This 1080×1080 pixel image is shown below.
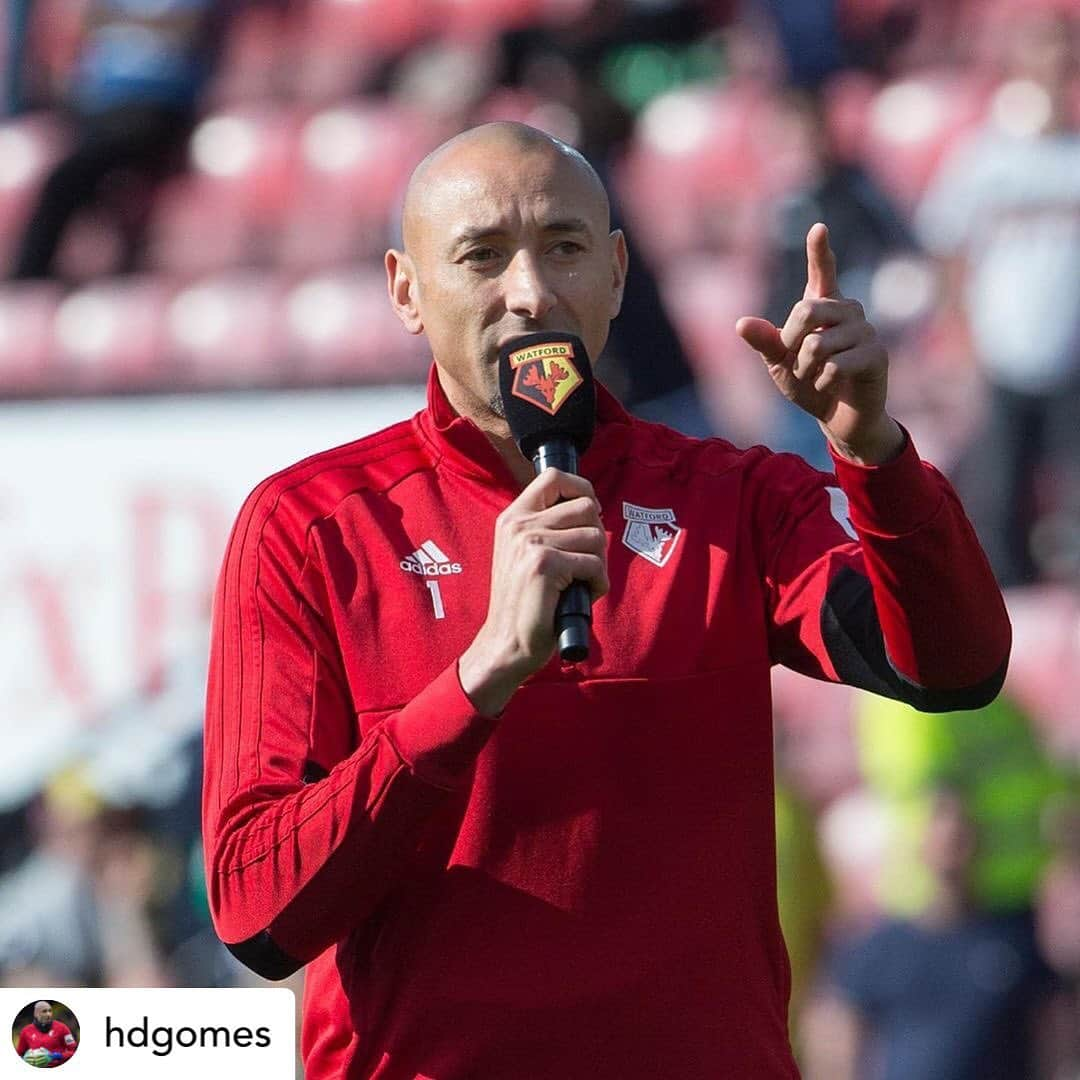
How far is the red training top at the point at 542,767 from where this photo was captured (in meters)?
1.78

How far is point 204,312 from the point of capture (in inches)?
209

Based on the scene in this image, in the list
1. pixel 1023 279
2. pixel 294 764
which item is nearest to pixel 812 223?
pixel 1023 279

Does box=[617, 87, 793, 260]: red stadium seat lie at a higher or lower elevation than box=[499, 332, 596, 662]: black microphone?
higher

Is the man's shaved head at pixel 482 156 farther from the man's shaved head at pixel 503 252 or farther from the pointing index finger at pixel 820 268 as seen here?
the pointing index finger at pixel 820 268

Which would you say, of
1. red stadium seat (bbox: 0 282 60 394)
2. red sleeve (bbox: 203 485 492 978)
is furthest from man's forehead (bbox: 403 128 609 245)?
red stadium seat (bbox: 0 282 60 394)

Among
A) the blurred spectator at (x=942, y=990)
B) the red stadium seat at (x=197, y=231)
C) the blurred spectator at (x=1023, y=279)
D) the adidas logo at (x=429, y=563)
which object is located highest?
the red stadium seat at (x=197, y=231)

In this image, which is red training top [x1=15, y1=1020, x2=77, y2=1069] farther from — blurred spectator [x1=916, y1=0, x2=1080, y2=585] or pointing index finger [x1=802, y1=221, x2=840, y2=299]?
blurred spectator [x1=916, y1=0, x2=1080, y2=585]

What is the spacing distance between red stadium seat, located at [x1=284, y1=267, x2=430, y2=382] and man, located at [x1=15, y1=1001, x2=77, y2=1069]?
3.19 m

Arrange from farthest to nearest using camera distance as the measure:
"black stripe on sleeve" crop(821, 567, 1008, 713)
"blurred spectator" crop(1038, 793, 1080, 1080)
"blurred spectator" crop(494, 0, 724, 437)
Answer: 1. "blurred spectator" crop(494, 0, 724, 437)
2. "blurred spectator" crop(1038, 793, 1080, 1080)
3. "black stripe on sleeve" crop(821, 567, 1008, 713)

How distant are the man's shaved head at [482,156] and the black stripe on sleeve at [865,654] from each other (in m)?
0.47

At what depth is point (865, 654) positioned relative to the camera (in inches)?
75.4

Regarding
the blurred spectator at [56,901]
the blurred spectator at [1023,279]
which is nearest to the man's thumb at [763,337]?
the blurred spectator at [1023,279]

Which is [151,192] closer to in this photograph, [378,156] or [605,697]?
[378,156]

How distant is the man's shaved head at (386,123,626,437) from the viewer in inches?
77.3
